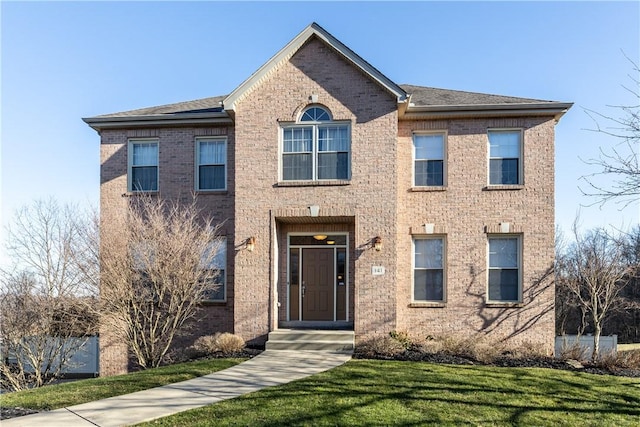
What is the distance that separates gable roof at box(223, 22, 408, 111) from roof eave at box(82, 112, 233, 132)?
3.41 feet

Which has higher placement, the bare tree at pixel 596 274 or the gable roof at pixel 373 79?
the gable roof at pixel 373 79

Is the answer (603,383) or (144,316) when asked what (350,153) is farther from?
(603,383)

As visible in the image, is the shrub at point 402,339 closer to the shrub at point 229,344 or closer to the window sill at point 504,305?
the window sill at point 504,305

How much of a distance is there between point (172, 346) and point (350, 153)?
7434 mm

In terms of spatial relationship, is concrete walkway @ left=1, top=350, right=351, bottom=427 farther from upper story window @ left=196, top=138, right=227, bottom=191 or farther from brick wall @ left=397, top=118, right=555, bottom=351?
upper story window @ left=196, top=138, right=227, bottom=191

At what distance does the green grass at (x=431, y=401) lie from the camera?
6.46 metres

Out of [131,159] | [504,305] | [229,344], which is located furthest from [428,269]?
[131,159]

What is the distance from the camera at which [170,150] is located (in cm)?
1460

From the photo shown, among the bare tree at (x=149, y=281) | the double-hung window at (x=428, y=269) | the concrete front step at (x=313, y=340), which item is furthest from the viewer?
the double-hung window at (x=428, y=269)

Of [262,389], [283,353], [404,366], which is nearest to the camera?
[262,389]

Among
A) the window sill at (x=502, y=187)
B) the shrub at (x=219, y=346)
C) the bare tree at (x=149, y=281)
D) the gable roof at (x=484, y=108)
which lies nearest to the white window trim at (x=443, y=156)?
the gable roof at (x=484, y=108)

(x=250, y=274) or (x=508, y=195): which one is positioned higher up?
(x=508, y=195)

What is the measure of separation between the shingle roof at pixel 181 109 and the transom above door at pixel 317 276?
15.9 ft

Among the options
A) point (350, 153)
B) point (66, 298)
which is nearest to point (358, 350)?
point (350, 153)
